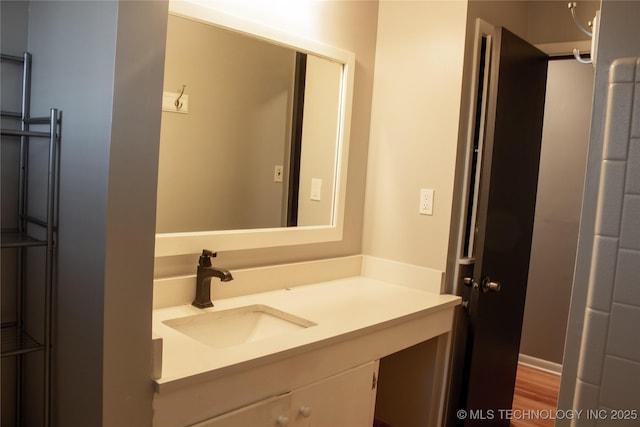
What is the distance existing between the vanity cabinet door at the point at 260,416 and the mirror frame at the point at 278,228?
2.02ft

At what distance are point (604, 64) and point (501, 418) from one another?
215 centimetres

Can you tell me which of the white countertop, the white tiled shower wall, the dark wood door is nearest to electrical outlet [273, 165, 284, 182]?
the white countertop

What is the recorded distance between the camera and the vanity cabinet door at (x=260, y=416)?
1319mm

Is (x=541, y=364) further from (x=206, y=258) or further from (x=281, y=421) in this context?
(x=206, y=258)

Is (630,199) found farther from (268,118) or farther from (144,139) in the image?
(268,118)

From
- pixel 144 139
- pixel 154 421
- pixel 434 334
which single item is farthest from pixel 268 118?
pixel 154 421

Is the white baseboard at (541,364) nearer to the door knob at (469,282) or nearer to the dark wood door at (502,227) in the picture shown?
Result: the dark wood door at (502,227)

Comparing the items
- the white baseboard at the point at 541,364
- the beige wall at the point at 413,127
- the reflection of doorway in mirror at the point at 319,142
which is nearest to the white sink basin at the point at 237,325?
the reflection of doorway in mirror at the point at 319,142

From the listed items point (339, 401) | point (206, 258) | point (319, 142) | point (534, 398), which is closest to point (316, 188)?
point (319, 142)

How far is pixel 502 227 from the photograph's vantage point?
7.41ft

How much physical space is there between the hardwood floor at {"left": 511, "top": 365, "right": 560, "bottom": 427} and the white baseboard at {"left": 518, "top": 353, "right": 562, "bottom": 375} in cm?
3

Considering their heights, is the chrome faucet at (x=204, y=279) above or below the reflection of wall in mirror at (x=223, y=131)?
below

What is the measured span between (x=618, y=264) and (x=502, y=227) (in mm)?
1475

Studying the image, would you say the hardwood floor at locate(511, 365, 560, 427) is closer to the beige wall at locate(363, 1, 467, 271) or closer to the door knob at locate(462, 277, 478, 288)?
the door knob at locate(462, 277, 478, 288)
